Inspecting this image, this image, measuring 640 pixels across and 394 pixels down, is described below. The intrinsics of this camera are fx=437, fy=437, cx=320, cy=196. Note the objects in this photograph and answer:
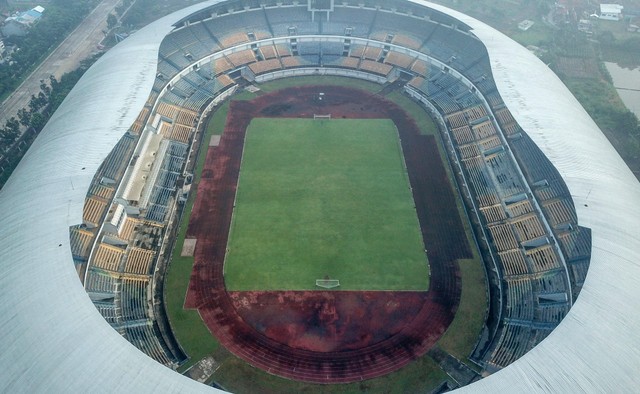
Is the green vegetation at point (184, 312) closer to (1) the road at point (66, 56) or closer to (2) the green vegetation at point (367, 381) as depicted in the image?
(2) the green vegetation at point (367, 381)

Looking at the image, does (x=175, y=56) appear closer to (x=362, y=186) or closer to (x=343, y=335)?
(x=362, y=186)

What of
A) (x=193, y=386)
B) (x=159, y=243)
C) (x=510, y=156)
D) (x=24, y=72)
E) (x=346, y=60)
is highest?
(x=346, y=60)

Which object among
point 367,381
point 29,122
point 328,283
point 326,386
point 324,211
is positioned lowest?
point 326,386

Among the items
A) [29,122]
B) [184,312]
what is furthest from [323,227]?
[29,122]

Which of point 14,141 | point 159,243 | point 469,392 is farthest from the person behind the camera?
point 14,141

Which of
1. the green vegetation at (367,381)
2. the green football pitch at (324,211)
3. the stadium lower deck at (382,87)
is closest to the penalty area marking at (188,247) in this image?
the green vegetation at (367,381)

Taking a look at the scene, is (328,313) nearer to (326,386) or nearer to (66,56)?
(326,386)

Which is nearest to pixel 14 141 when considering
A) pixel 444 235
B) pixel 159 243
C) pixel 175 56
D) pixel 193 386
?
pixel 175 56
